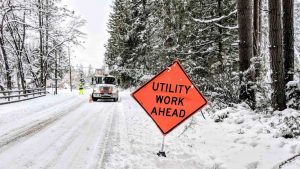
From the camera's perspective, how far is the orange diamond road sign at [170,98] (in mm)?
7738

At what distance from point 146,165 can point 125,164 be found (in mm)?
392

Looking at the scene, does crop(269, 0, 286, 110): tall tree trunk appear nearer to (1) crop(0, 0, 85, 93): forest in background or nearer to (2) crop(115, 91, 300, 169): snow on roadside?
(2) crop(115, 91, 300, 169): snow on roadside

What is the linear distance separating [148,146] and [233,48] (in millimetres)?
11963

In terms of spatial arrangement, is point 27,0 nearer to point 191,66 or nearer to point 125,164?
point 191,66

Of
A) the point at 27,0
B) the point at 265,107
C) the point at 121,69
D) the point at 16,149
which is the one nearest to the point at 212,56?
the point at 265,107

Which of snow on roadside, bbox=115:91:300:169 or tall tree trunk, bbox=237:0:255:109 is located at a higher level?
tall tree trunk, bbox=237:0:255:109

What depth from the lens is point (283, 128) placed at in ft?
24.8

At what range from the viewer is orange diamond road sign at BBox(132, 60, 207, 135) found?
774 centimetres

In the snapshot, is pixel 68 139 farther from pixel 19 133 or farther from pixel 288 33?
pixel 288 33

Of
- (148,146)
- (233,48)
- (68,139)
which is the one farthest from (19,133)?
(233,48)

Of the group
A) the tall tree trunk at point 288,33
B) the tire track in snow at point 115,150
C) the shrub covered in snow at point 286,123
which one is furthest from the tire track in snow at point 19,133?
the tall tree trunk at point 288,33

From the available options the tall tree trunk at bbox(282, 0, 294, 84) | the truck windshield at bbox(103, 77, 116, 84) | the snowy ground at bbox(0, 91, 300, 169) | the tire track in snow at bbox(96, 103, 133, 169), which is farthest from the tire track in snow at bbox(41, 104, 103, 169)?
the truck windshield at bbox(103, 77, 116, 84)

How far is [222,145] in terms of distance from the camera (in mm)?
8203

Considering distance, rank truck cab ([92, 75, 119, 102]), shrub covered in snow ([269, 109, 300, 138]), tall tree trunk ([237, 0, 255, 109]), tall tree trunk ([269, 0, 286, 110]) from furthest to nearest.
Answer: truck cab ([92, 75, 119, 102]) < tall tree trunk ([237, 0, 255, 109]) < tall tree trunk ([269, 0, 286, 110]) < shrub covered in snow ([269, 109, 300, 138])
